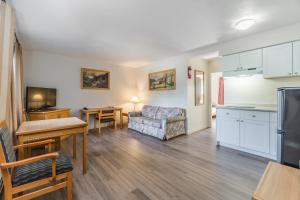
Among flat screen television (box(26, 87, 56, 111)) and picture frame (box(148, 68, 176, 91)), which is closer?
flat screen television (box(26, 87, 56, 111))

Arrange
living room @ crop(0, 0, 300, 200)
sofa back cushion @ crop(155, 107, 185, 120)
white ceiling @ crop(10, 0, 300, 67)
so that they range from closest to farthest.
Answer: living room @ crop(0, 0, 300, 200) → white ceiling @ crop(10, 0, 300, 67) → sofa back cushion @ crop(155, 107, 185, 120)

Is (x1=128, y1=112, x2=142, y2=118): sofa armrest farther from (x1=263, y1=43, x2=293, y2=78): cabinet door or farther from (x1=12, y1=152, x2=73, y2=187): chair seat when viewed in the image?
(x1=263, y1=43, x2=293, y2=78): cabinet door

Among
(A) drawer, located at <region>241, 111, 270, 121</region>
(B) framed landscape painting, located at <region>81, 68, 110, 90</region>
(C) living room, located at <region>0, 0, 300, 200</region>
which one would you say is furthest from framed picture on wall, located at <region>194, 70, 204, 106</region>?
(B) framed landscape painting, located at <region>81, 68, 110, 90</region>

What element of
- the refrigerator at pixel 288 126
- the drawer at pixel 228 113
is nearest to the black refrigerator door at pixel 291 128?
the refrigerator at pixel 288 126

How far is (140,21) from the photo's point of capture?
2.46 meters

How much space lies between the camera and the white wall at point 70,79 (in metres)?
4.09

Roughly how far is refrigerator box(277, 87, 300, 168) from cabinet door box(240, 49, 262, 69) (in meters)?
0.90

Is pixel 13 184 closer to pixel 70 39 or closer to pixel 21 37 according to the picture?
pixel 70 39

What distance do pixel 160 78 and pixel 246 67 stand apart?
2722mm

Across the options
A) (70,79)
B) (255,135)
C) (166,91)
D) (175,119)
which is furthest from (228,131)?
(70,79)

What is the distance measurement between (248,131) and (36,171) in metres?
A: 3.47

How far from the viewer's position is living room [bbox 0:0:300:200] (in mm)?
1782

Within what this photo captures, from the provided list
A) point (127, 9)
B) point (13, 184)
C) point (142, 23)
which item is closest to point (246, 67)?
point (142, 23)

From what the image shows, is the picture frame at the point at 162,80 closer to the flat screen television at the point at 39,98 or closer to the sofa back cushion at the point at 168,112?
the sofa back cushion at the point at 168,112
